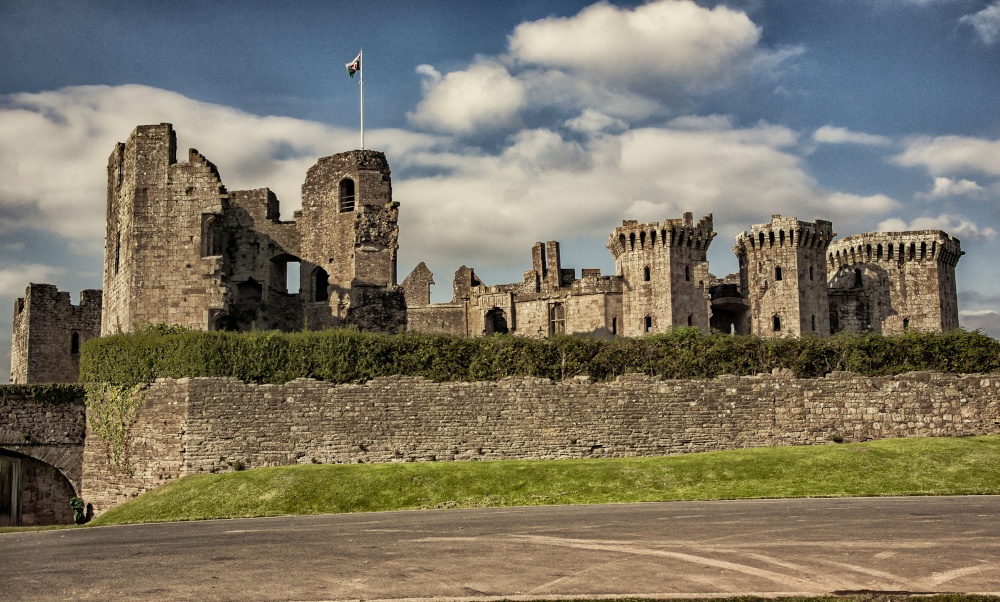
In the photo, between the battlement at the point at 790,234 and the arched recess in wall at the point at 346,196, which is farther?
the battlement at the point at 790,234

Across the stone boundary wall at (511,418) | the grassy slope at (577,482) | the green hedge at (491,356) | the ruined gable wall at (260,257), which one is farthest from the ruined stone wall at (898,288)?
the grassy slope at (577,482)

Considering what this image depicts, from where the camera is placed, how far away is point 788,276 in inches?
2500

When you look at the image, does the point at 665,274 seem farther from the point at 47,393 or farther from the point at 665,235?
the point at 47,393

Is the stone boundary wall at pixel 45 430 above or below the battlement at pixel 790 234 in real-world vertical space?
below

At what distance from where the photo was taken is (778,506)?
1853 cm

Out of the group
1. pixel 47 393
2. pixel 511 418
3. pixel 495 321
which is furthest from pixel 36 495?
pixel 495 321

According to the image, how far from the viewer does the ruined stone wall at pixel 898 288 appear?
65.4 m

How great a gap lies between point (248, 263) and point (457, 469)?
1789 centimetres

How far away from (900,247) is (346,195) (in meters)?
43.3

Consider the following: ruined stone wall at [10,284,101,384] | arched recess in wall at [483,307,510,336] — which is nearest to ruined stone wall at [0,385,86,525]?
ruined stone wall at [10,284,101,384]

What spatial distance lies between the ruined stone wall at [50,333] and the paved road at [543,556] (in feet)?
107

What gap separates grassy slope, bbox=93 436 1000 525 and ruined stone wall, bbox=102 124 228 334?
32.7 ft

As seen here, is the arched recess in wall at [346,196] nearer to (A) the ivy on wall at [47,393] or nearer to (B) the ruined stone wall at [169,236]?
(B) the ruined stone wall at [169,236]

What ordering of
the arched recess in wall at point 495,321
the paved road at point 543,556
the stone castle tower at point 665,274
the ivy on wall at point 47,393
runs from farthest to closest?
the arched recess in wall at point 495,321 < the stone castle tower at point 665,274 < the ivy on wall at point 47,393 < the paved road at point 543,556
